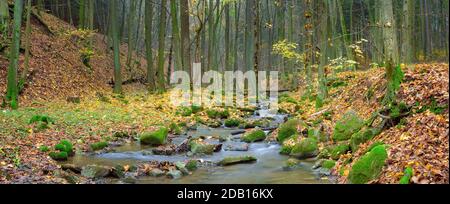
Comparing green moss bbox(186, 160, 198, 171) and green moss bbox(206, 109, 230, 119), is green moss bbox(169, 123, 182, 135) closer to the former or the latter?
green moss bbox(206, 109, 230, 119)

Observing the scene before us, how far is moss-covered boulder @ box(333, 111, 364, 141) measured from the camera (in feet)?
39.1

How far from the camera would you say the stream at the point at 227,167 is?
32.4 ft

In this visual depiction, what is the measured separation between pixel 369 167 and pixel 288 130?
6229 mm

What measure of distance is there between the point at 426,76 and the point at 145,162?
7.58m

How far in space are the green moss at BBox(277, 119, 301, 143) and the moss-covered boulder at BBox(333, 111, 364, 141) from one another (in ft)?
6.13

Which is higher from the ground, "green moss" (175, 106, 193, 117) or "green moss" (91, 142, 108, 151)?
Result: "green moss" (175, 106, 193, 117)

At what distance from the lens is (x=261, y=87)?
36.8m

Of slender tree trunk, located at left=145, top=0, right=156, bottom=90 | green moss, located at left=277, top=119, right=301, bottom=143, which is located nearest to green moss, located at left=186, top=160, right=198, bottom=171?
green moss, located at left=277, top=119, right=301, bottom=143

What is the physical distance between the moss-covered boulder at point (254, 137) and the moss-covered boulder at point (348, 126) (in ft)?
10.6

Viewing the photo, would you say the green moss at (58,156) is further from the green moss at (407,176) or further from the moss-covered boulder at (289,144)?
the green moss at (407,176)

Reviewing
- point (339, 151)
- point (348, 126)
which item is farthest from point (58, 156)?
point (348, 126)

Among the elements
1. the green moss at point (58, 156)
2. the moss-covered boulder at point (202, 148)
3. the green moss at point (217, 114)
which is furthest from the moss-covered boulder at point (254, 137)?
the green moss at point (58, 156)

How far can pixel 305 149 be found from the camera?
1212 cm
